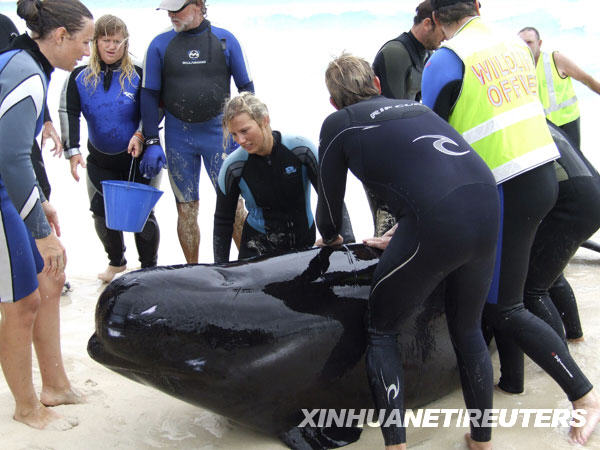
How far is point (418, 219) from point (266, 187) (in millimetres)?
1307

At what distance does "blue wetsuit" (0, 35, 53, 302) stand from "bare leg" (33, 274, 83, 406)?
0.25m

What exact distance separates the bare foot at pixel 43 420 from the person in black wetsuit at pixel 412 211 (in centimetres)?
147

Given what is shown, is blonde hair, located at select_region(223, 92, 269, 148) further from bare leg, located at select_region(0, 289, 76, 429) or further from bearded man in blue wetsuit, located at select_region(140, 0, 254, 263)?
bearded man in blue wetsuit, located at select_region(140, 0, 254, 263)

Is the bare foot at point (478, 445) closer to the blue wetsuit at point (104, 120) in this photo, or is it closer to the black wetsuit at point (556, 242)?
the black wetsuit at point (556, 242)

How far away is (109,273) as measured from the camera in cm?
550

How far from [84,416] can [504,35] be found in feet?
8.88

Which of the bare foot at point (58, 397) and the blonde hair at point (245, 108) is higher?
the blonde hair at point (245, 108)

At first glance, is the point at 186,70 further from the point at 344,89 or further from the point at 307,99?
the point at 307,99

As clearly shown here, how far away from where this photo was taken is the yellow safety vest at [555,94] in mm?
5191

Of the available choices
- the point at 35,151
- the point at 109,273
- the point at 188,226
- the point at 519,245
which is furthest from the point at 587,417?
the point at 109,273

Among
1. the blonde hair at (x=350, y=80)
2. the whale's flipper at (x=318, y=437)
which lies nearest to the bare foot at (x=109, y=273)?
the whale's flipper at (x=318, y=437)

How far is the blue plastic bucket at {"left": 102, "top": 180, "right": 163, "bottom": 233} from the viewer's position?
4285mm

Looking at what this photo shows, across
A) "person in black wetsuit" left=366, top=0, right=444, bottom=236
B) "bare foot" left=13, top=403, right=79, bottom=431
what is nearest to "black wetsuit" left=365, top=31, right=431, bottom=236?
"person in black wetsuit" left=366, top=0, right=444, bottom=236

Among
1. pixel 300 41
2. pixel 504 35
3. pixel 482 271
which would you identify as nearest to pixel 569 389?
pixel 482 271
